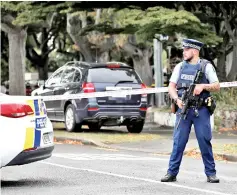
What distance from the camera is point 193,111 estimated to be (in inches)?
375

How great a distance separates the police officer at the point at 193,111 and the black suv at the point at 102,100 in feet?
28.1

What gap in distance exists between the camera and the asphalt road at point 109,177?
9070 millimetres

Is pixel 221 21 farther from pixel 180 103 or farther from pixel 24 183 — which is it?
pixel 24 183

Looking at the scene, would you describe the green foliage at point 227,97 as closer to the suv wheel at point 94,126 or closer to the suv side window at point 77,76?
the suv wheel at point 94,126

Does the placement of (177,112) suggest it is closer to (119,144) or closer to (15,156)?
(15,156)

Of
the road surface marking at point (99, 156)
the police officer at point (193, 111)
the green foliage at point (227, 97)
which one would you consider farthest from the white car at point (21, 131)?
the green foliage at point (227, 97)

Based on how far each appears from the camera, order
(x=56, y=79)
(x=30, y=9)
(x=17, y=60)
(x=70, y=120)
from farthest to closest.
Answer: (x=17, y=60), (x=30, y=9), (x=56, y=79), (x=70, y=120)

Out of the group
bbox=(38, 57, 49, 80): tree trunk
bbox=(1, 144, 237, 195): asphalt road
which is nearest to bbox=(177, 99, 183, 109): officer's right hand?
bbox=(1, 144, 237, 195): asphalt road

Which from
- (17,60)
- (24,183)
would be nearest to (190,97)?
(24,183)

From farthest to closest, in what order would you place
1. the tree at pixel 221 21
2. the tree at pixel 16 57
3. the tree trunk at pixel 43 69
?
1. the tree trunk at pixel 43 69
2. the tree at pixel 16 57
3. the tree at pixel 221 21

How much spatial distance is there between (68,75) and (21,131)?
33.8ft

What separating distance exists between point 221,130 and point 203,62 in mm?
9583

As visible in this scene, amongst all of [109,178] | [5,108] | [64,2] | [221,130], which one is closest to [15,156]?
[5,108]

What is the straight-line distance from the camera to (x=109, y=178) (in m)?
10.2
